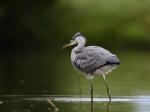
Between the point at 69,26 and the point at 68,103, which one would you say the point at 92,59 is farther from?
the point at 69,26

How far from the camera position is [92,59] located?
17797 mm

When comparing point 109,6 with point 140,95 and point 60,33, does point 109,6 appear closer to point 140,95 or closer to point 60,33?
point 60,33

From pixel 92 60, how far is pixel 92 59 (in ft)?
0.09

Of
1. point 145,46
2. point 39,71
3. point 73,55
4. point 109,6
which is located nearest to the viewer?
point 73,55

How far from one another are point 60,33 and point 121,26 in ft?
10.9

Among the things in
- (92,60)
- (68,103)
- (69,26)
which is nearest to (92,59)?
(92,60)

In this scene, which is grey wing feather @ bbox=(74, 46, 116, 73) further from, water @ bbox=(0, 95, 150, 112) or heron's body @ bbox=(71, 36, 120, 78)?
water @ bbox=(0, 95, 150, 112)

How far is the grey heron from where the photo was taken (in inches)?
685

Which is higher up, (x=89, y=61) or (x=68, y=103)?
(x=89, y=61)

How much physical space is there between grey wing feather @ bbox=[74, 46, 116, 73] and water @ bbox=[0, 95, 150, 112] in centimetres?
70

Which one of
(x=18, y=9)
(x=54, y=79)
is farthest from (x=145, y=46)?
(x=54, y=79)

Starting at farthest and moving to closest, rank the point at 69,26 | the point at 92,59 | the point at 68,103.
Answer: the point at 69,26 < the point at 92,59 < the point at 68,103

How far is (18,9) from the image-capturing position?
4441 cm

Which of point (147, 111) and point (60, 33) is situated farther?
point (60, 33)
